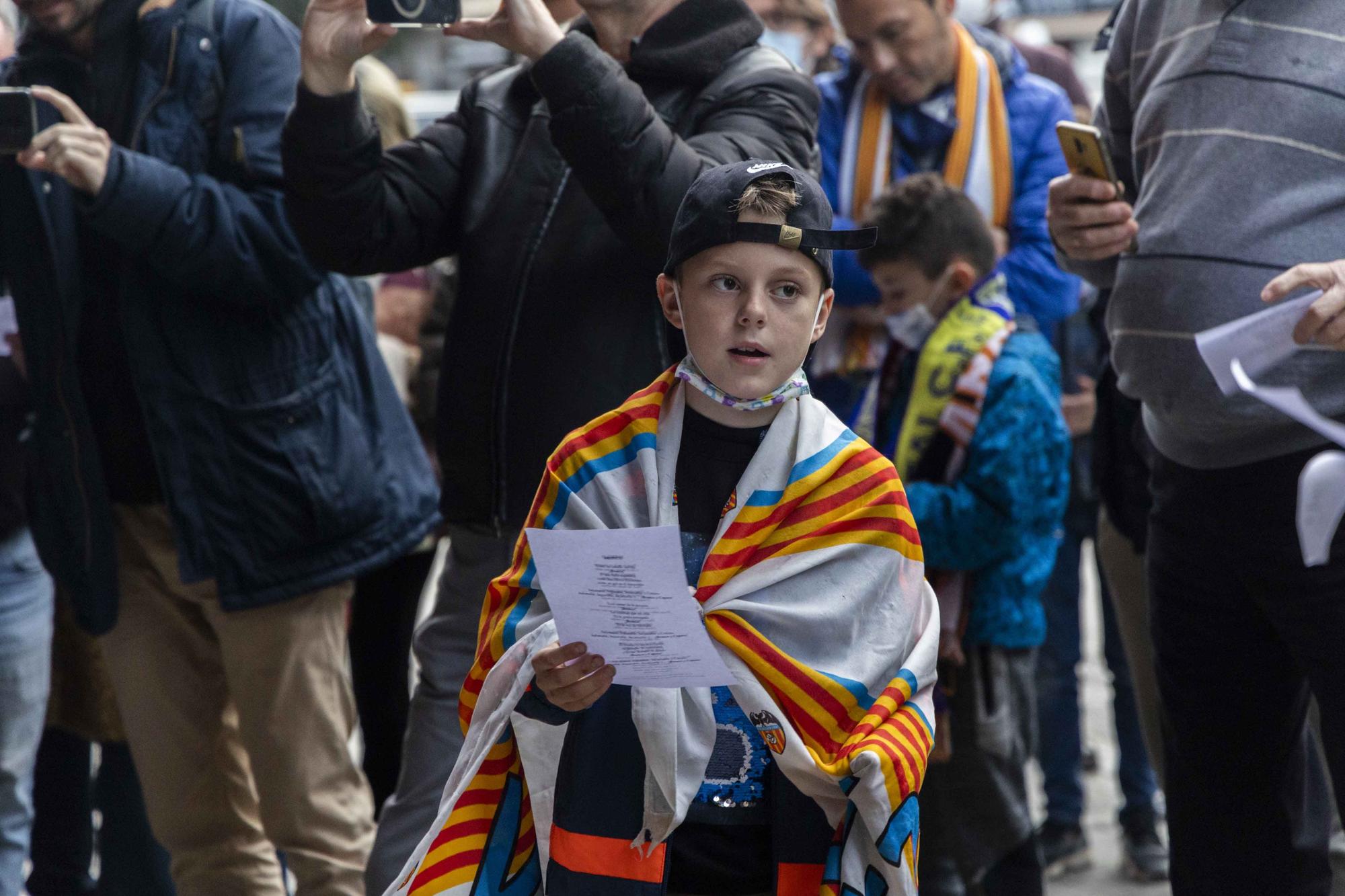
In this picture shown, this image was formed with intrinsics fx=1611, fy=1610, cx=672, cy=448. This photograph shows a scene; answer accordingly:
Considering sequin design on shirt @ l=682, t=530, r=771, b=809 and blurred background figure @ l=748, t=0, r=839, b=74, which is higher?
blurred background figure @ l=748, t=0, r=839, b=74

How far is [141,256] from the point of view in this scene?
132 inches

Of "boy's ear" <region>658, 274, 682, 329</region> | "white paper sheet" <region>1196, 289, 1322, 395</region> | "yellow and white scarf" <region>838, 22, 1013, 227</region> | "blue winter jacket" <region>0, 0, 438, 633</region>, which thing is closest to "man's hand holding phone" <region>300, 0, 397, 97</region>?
"blue winter jacket" <region>0, 0, 438, 633</region>

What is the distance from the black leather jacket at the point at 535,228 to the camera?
2.81 metres

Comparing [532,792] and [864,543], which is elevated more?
[864,543]

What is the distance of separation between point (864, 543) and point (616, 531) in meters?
0.41

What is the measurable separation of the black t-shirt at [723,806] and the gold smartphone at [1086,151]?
2.87ft

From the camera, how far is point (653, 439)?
2.21m

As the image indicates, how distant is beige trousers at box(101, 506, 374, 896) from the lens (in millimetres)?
3373

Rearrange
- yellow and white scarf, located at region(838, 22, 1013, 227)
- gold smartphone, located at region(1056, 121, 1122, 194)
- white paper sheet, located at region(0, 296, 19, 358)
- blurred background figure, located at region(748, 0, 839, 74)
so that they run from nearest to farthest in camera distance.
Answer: gold smartphone, located at region(1056, 121, 1122, 194), white paper sheet, located at region(0, 296, 19, 358), yellow and white scarf, located at region(838, 22, 1013, 227), blurred background figure, located at region(748, 0, 839, 74)

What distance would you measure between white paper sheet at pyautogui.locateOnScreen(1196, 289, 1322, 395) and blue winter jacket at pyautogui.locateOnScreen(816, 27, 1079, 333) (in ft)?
5.81

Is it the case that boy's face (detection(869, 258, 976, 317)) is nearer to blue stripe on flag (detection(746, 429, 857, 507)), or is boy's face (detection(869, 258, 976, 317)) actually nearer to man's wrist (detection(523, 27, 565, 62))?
man's wrist (detection(523, 27, 565, 62))

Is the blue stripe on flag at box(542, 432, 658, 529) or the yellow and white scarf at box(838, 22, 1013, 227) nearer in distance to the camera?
the blue stripe on flag at box(542, 432, 658, 529)

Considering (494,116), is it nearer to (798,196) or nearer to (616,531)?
(798,196)

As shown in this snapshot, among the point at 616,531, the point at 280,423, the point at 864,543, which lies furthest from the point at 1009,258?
the point at 616,531
